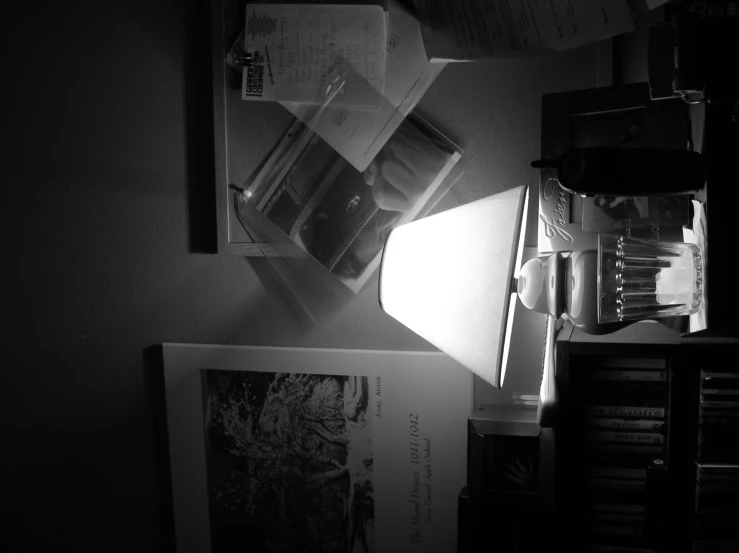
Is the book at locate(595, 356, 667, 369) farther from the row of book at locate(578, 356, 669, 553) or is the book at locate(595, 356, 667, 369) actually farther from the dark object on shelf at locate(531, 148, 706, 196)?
the dark object on shelf at locate(531, 148, 706, 196)

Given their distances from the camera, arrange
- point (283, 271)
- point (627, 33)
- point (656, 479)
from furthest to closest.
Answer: point (283, 271) → point (627, 33) → point (656, 479)

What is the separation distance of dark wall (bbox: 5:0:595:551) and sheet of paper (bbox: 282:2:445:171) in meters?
0.04

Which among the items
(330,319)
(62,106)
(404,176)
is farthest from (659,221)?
(62,106)

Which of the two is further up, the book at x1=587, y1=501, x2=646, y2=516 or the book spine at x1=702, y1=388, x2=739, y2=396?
the book spine at x1=702, y1=388, x2=739, y2=396

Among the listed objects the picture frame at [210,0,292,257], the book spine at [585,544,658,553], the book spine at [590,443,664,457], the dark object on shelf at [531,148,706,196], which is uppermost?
the picture frame at [210,0,292,257]

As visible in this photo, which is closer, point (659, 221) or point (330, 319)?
point (659, 221)

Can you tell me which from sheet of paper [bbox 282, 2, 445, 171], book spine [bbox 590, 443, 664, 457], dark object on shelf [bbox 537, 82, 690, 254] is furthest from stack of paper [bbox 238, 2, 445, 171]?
book spine [bbox 590, 443, 664, 457]

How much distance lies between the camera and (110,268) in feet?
3.77

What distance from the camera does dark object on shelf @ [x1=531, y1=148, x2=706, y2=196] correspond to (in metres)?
0.69

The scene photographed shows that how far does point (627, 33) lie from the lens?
2.94ft

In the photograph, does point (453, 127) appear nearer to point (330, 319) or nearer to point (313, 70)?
point (313, 70)

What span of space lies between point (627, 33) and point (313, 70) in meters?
0.49

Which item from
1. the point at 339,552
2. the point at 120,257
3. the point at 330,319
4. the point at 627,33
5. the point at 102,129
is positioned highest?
the point at 627,33

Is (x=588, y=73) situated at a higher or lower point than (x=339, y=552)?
higher
